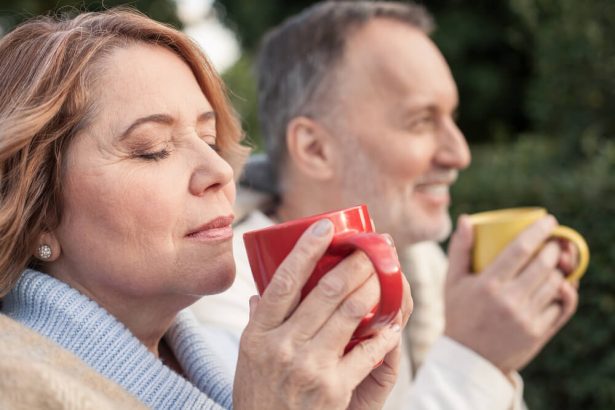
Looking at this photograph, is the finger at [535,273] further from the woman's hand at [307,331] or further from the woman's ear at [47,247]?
the woman's ear at [47,247]

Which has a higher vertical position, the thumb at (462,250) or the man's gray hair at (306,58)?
the man's gray hair at (306,58)

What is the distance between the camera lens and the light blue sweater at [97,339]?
147 centimetres

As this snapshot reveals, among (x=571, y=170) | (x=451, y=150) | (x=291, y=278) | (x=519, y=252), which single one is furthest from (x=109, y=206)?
(x=571, y=170)

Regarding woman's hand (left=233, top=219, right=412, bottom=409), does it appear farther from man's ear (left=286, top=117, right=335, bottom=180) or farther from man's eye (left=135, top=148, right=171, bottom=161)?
man's ear (left=286, top=117, right=335, bottom=180)

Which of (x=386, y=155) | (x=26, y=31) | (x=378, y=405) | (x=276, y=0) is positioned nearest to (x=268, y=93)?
(x=386, y=155)

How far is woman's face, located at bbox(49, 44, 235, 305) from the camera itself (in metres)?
1.44

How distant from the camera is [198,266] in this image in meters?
1.46

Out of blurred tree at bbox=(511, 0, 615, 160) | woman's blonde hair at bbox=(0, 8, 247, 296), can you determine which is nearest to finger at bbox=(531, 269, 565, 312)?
woman's blonde hair at bbox=(0, 8, 247, 296)

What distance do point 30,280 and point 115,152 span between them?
303mm

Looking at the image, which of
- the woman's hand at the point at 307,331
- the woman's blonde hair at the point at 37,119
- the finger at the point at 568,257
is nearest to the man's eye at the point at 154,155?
the woman's blonde hair at the point at 37,119

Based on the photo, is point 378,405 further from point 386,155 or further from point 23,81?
point 386,155

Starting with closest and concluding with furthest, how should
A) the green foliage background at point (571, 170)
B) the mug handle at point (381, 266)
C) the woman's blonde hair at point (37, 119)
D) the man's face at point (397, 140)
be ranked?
the mug handle at point (381, 266) < the woman's blonde hair at point (37, 119) < the man's face at point (397, 140) < the green foliage background at point (571, 170)

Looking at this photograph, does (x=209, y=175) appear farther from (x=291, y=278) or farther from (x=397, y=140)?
(x=397, y=140)

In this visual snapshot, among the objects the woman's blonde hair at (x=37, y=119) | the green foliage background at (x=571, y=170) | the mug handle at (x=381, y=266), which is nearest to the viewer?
the mug handle at (x=381, y=266)
